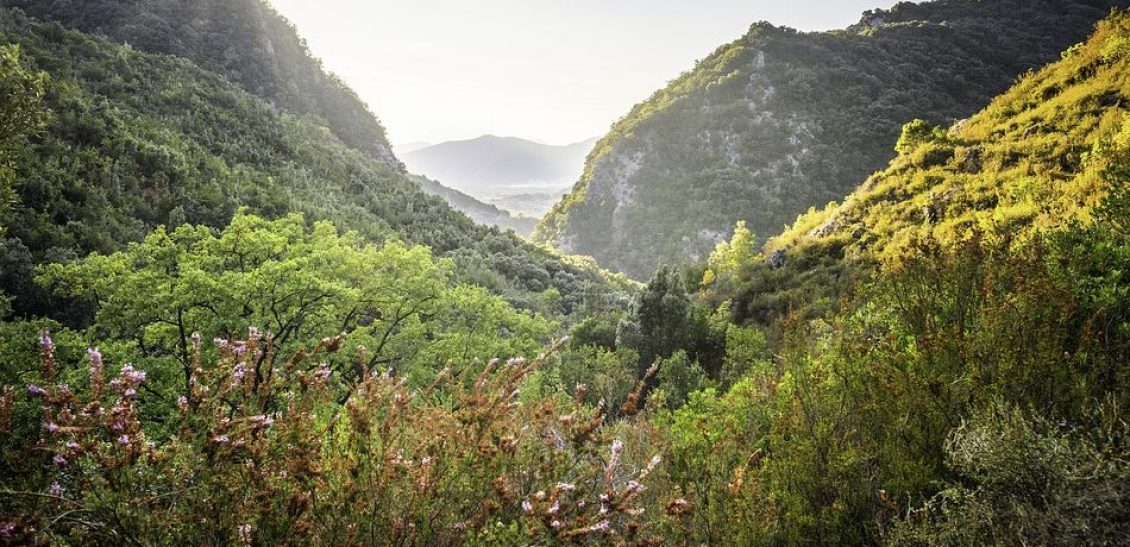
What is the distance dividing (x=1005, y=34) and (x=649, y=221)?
84.8m

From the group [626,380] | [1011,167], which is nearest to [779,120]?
[1011,167]

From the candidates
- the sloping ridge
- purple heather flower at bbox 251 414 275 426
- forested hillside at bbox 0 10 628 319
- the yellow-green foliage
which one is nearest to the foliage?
purple heather flower at bbox 251 414 275 426

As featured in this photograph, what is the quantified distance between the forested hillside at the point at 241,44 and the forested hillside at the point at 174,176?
8853mm

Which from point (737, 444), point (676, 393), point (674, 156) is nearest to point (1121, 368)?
point (737, 444)

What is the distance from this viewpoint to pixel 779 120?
100m

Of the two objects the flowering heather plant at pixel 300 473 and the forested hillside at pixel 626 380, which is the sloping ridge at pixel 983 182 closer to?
the forested hillside at pixel 626 380

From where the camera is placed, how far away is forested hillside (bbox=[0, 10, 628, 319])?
63.7 ft

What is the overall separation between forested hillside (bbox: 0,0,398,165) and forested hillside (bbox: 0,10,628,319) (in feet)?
29.0

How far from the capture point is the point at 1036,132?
1648 cm

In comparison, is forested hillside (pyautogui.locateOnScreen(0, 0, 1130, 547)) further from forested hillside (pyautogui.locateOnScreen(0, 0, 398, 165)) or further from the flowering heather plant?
forested hillside (pyautogui.locateOnScreen(0, 0, 398, 165))

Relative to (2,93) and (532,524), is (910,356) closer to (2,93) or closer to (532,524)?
(532,524)

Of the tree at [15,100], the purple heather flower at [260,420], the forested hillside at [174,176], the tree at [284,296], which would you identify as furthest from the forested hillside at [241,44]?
the purple heather flower at [260,420]

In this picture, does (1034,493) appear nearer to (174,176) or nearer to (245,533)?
(245,533)

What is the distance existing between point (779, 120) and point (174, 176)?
99568 mm
